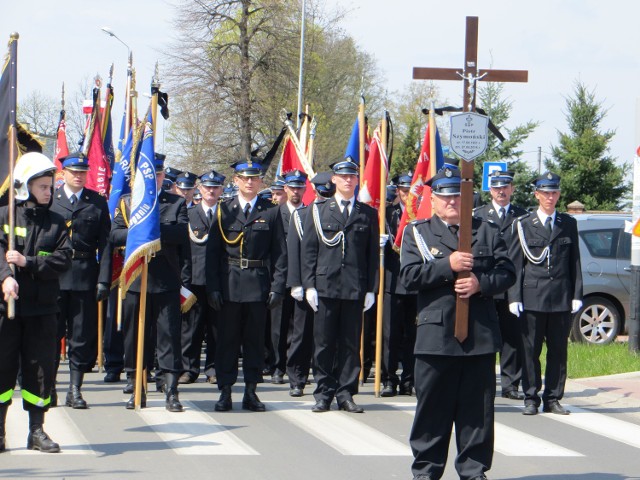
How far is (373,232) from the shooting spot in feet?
36.3

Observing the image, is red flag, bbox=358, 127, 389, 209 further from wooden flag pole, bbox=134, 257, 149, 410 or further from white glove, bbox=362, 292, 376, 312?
Answer: wooden flag pole, bbox=134, 257, 149, 410

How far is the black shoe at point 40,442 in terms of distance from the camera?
8.27 m

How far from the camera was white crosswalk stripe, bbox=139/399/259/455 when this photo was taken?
8586 millimetres

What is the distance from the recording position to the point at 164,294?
10680 mm

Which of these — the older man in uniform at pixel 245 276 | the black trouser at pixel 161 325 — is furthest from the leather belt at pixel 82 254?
the older man in uniform at pixel 245 276

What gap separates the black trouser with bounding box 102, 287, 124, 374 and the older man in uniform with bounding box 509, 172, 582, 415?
458 centimetres

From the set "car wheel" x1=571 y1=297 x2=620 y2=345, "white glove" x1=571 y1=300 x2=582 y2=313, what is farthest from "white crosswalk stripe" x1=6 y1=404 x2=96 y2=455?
"car wheel" x1=571 y1=297 x2=620 y2=345

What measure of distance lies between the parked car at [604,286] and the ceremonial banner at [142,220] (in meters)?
8.89

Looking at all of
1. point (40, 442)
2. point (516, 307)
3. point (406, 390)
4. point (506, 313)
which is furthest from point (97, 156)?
point (40, 442)

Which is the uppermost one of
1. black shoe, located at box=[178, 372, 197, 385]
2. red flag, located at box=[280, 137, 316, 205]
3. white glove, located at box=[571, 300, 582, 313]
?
red flag, located at box=[280, 137, 316, 205]

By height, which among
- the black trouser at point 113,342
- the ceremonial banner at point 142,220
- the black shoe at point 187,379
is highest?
the ceremonial banner at point 142,220

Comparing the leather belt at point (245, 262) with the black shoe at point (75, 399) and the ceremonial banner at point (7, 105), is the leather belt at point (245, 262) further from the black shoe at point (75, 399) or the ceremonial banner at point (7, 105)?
the ceremonial banner at point (7, 105)

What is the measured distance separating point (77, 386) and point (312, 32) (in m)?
37.7

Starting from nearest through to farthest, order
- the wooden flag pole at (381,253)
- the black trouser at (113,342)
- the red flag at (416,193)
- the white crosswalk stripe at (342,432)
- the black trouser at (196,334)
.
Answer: the white crosswalk stripe at (342,432) < the wooden flag pole at (381,253) < the red flag at (416,193) < the black trouser at (113,342) < the black trouser at (196,334)
